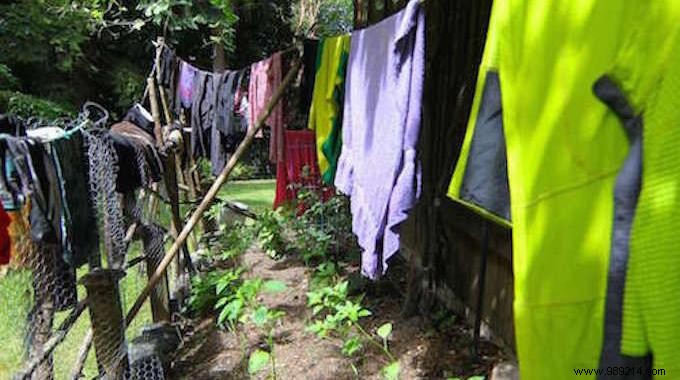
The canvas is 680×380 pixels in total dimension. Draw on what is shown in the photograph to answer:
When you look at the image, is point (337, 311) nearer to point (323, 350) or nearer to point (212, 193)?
point (323, 350)

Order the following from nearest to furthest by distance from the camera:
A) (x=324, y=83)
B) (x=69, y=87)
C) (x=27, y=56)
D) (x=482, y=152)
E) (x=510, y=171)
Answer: (x=510, y=171) → (x=482, y=152) → (x=324, y=83) → (x=27, y=56) → (x=69, y=87)

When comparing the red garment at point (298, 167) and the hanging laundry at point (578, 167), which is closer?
the hanging laundry at point (578, 167)

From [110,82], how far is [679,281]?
11.9 meters

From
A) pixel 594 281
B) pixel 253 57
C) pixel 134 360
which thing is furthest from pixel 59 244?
pixel 253 57

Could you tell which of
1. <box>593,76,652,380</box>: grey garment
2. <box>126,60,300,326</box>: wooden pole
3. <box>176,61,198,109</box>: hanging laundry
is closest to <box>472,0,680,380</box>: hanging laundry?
<box>593,76,652,380</box>: grey garment

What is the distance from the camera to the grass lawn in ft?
31.9

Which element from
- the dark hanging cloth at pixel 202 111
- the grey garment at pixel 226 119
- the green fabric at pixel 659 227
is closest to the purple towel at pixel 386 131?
Answer: the green fabric at pixel 659 227

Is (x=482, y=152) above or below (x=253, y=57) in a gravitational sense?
below

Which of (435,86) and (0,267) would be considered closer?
(0,267)

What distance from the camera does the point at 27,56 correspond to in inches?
358

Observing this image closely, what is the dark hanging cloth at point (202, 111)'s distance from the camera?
190 inches

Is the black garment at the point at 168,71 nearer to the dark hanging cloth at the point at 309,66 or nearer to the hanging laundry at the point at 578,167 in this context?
the dark hanging cloth at the point at 309,66

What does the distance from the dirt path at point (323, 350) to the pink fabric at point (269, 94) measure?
3.75ft

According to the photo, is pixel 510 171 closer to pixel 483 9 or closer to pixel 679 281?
pixel 679 281
